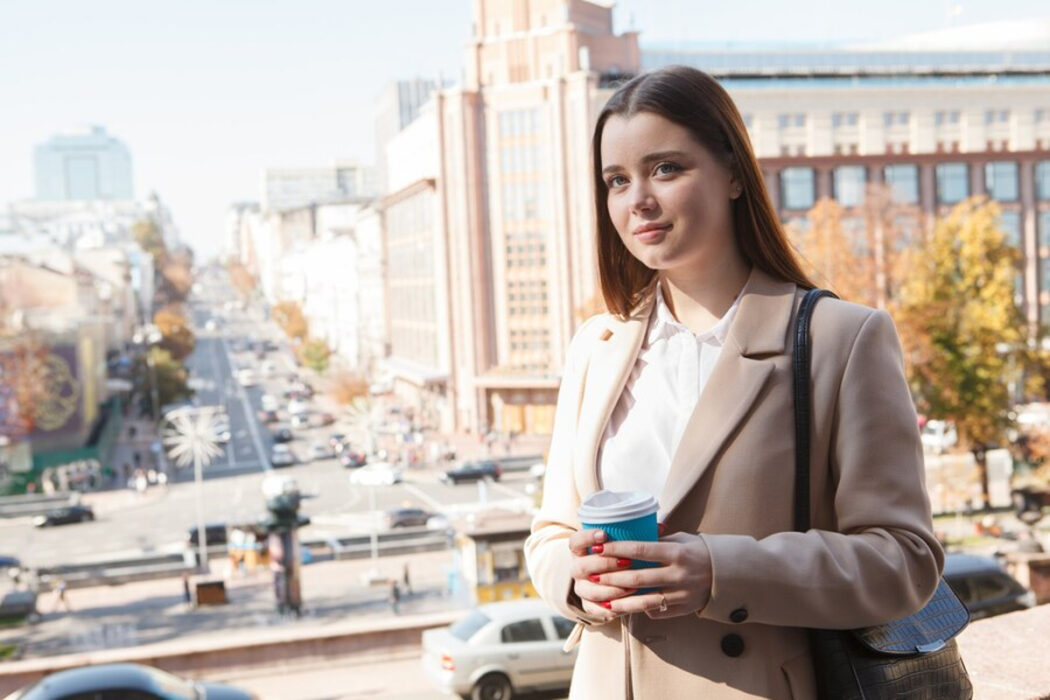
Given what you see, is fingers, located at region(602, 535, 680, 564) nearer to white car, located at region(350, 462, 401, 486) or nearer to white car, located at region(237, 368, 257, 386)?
white car, located at region(350, 462, 401, 486)

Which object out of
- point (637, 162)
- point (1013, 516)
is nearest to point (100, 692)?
point (637, 162)

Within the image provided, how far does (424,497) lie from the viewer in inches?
1734

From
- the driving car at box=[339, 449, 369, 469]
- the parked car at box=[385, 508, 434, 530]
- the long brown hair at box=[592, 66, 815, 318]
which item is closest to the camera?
the long brown hair at box=[592, 66, 815, 318]

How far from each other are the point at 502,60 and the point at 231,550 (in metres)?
32.7

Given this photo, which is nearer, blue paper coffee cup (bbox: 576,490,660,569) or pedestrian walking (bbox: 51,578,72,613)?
blue paper coffee cup (bbox: 576,490,660,569)

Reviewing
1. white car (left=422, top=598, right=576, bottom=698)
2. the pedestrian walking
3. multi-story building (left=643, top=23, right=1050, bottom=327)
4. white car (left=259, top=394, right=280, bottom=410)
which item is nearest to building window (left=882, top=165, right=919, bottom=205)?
multi-story building (left=643, top=23, right=1050, bottom=327)

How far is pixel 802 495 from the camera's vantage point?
2031 mm

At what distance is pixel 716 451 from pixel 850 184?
5641 cm

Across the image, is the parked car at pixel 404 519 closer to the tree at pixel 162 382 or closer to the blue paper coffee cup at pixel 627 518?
the tree at pixel 162 382

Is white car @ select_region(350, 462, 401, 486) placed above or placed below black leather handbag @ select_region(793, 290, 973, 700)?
below

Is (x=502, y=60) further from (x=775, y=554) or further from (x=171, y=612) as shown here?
(x=775, y=554)

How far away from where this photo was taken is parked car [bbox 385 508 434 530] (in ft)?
124

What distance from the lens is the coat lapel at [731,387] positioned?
2045 millimetres

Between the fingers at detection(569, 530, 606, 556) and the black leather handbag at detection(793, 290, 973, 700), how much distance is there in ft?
1.24
